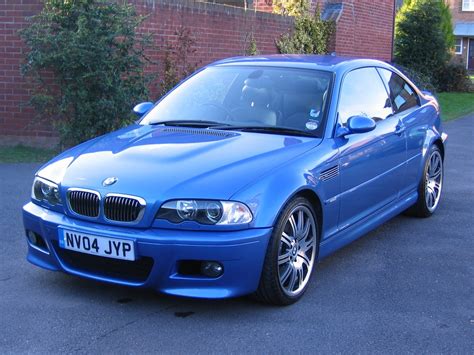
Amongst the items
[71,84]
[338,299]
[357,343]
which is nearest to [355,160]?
[338,299]

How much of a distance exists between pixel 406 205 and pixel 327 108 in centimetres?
166

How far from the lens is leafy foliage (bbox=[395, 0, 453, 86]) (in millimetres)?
22828

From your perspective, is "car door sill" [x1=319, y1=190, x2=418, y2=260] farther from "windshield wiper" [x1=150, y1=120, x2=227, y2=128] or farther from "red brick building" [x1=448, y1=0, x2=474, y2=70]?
"red brick building" [x1=448, y1=0, x2=474, y2=70]

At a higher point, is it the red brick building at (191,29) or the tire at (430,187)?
the red brick building at (191,29)

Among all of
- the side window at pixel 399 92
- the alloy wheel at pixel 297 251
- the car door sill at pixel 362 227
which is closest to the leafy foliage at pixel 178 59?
the side window at pixel 399 92

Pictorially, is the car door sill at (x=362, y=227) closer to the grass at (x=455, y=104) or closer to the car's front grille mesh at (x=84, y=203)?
the car's front grille mesh at (x=84, y=203)

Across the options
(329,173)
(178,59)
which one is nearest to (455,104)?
(178,59)

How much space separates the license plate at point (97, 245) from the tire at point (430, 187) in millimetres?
3525

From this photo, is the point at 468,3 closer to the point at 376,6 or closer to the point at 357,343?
the point at 376,6

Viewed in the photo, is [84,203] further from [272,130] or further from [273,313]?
[272,130]

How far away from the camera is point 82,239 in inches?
160

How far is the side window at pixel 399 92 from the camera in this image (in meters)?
6.12

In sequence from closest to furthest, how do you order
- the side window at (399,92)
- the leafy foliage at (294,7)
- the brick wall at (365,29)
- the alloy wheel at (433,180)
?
the side window at (399,92) → the alloy wheel at (433,180) → the leafy foliage at (294,7) → the brick wall at (365,29)

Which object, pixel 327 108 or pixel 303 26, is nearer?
pixel 327 108
